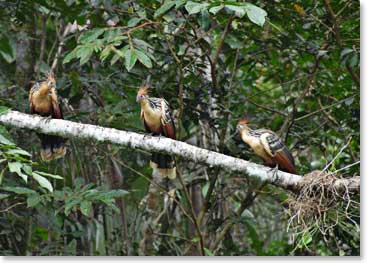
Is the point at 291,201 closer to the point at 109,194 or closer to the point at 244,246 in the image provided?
the point at 109,194

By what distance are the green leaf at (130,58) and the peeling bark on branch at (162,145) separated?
0.36 metres

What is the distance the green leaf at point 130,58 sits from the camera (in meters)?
3.58

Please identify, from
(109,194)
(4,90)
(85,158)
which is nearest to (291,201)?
(109,194)

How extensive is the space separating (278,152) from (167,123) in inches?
29.7

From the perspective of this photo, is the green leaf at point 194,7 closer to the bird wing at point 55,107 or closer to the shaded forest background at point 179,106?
the shaded forest background at point 179,106

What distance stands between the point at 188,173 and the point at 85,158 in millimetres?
798

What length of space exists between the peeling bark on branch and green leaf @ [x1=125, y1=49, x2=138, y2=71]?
36cm

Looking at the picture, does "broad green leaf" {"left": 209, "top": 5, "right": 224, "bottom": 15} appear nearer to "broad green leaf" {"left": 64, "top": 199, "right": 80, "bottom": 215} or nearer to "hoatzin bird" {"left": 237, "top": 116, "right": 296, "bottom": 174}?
"hoatzin bird" {"left": 237, "top": 116, "right": 296, "bottom": 174}

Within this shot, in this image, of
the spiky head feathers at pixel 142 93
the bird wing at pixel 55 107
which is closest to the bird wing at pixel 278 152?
the spiky head feathers at pixel 142 93

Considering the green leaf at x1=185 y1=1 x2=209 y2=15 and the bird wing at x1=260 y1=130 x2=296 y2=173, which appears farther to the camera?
the bird wing at x1=260 y1=130 x2=296 y2=173

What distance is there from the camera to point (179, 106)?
14.1 feet

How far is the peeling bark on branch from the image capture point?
356cm

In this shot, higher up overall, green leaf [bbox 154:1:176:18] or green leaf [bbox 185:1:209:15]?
green leaf [bbox 185:1:209:15]

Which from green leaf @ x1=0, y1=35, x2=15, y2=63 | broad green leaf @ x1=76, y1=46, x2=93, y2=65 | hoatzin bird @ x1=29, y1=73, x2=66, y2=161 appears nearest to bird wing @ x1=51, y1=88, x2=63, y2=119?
hoatzin bird @ x1=29, y1=73, x2=66, y2=161
